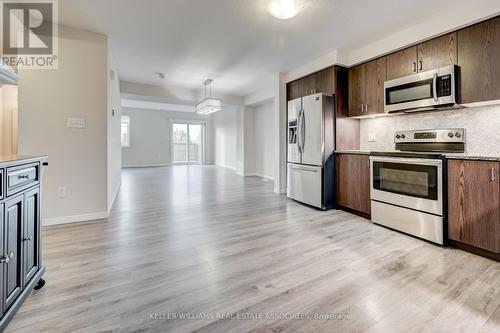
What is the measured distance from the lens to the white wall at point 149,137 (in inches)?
402

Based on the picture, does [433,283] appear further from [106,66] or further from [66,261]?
[106,66]

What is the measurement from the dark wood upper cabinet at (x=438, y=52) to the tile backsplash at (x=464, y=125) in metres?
0.57

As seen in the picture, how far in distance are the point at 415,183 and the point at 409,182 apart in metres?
0.06

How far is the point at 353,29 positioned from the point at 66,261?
13.1ft

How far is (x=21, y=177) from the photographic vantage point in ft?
4.67

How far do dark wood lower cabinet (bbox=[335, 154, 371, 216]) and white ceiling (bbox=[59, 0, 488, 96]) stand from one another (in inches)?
66.2

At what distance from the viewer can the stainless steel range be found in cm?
245

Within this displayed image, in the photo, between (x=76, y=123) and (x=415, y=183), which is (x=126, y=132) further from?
(x=415, y=183)

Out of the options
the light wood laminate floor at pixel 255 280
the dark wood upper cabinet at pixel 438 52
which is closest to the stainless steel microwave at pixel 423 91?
the dark wood upper cabinet at pixel 438 52

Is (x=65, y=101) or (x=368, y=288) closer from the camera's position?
(x=368, y=288)

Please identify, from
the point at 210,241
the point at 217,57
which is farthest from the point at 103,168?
the point at 217,57

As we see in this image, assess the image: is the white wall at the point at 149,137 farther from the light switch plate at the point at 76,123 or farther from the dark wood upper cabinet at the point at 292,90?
the light switch plate at the point at 76,123

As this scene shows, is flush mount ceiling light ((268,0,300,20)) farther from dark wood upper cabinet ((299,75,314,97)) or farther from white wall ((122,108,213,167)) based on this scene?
white wall ((122,108,213,167))

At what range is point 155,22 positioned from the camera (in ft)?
9.78
